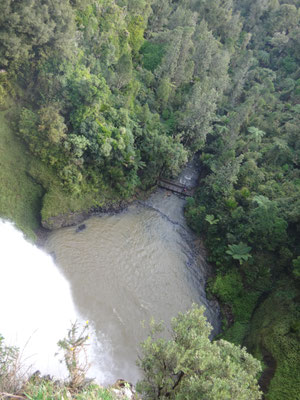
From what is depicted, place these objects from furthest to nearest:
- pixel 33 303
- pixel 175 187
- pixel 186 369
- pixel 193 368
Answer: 1. pixel 175 187
2. pixel 33 303
3. pixel 193 368
4. pixel 186 369

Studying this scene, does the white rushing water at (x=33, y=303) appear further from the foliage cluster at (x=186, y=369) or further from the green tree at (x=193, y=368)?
the green tree at (x=193, y=368)

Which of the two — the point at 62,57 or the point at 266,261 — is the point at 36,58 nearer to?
the point at 62,57

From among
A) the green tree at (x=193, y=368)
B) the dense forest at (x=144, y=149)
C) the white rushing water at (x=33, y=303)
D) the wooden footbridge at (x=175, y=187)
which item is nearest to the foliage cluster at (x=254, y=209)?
the dense forest at (x=144, y=149)

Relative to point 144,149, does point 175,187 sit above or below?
below

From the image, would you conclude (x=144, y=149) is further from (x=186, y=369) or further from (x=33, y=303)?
(x=186, y=369)

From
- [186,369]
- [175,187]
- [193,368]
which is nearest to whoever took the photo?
[186,369]

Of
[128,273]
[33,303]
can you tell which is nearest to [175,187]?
[128,273]

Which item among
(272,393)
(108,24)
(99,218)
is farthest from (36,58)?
(272,393)
